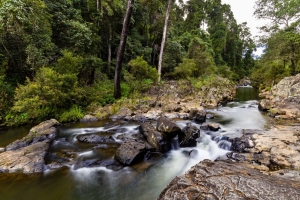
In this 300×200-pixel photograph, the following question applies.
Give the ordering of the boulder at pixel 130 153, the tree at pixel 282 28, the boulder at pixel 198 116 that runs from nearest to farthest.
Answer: the boulder at pixel 130 153 → the boulder at pixel 198 116 → the tree at pixel 282 28

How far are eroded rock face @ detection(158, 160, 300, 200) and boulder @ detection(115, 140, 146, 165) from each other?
2190mm

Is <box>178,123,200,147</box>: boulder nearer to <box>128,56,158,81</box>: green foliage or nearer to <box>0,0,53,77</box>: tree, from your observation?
<box>128,56,158,81</box>: green foliage

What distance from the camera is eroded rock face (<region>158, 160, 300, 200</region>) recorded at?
2.45 metres

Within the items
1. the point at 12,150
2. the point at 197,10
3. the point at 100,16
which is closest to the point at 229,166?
the point at 12,150

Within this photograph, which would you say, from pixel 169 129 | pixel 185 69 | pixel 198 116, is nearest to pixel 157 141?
pixel 169 129

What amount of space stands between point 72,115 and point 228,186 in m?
8.14

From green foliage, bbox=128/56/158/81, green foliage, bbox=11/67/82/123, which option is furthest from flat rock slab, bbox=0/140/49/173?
green foliage, bbox=128/56/158/81

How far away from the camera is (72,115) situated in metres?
9.00

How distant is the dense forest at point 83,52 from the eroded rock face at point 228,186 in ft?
24.2

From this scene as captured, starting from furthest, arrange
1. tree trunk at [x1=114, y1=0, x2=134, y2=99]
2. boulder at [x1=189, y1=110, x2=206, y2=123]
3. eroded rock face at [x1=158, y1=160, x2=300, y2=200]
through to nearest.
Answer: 1. tree trunk at [x1=114, y1=0, x2=134, y2=99]
2. boulder at [x1=189, y1=110, x2=206, y2=123]
3. eroded rock face at [x1=158, y1=160, x2=300, y2=200]

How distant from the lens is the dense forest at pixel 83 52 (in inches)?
327

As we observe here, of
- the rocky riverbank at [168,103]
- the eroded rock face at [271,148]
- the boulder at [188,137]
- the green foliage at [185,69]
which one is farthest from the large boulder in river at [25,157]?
the green foliage at [185,69]

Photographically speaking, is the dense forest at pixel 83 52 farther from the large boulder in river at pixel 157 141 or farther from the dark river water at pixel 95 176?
the large boulder in river at pixel 157 141

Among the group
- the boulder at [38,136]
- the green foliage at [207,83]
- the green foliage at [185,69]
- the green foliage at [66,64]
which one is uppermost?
the green foliage at [185,69]
